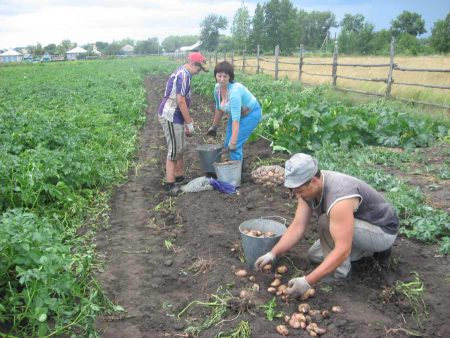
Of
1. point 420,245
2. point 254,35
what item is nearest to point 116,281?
point 420,245

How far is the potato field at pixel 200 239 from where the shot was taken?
2.87m

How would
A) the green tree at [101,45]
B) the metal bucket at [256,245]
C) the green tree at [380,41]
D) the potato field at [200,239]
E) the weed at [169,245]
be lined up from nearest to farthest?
the potato field at [200,239], the metal bucket at [256,245], the weed at [169,245], the green tree at [380,41], the green tree at [101,45]

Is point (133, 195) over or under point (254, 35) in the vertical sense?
under

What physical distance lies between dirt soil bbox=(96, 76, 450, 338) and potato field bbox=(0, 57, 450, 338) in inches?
0.5

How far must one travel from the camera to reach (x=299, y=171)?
9.54ft

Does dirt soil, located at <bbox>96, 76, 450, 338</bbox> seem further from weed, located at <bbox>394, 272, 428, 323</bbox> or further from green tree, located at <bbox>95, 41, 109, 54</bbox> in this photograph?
green tree, located at <bbox>95, 41, 109, 54</bbox>

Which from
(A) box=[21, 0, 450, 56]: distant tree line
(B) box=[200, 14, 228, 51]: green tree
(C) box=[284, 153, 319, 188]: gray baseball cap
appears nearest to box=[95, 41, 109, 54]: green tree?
(A) box=[21, 0, 450, 56]: distant tree line

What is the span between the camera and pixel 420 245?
158 inches

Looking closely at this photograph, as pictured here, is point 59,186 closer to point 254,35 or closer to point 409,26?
point 254,35

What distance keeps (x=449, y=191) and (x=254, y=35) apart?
5934 centimetres

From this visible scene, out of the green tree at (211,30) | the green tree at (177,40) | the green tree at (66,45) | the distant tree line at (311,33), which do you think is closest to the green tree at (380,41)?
the distant tree line at (311,33)

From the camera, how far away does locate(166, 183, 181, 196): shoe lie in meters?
5.93

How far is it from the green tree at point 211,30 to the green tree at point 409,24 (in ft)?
100

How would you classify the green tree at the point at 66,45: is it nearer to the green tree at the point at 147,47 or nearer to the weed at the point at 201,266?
the green tree at the point at 147,47
